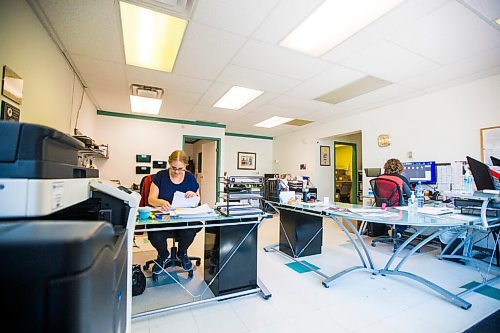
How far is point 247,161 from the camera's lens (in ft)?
25.3

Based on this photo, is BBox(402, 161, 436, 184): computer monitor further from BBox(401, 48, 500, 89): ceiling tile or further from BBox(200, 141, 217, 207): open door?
BBox(200, 141, 217, 207): open door

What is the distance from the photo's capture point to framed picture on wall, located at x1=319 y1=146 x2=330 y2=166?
6.39 metres

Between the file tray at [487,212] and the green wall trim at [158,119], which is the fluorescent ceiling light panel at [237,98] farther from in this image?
the file tray at [487,212]

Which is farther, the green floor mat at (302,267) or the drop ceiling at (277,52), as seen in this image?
the green floor mat at (302,267)

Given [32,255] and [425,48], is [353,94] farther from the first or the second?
[32,255]

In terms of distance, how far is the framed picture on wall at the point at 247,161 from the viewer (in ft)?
24.9

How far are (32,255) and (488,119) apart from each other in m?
4.63

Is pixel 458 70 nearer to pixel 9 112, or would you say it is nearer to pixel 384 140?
pixel 384 140

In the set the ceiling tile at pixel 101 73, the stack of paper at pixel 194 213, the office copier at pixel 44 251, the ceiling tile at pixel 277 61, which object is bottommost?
the stack of paper at pixel 194 213

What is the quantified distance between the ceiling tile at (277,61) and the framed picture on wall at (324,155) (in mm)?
3478

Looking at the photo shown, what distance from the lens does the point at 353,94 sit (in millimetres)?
3941

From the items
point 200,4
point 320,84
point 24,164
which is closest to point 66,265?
point 24,164

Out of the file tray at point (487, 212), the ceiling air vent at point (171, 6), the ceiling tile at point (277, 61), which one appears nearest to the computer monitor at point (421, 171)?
the file tray at point (487, 212)

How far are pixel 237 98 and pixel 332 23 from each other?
244cm
